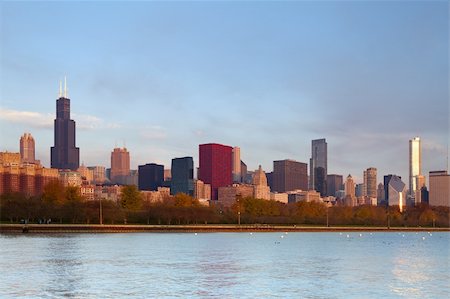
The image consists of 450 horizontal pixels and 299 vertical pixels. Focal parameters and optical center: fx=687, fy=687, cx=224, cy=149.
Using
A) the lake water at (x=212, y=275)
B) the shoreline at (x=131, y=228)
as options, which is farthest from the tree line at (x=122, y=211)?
the lake water at (x=212, y=275)

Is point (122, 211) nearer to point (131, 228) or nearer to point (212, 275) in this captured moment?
point (131, 228)

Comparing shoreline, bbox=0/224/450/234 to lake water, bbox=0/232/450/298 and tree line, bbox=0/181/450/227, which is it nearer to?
tree line, bbox=0/181/450/227

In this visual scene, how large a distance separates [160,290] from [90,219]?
345ft

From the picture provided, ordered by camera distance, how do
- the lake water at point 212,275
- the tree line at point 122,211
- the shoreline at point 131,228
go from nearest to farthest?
the lake water at point 212,275 → the shoreline at point 131,228 → the tree line at point 122,211

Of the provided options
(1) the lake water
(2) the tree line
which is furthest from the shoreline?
(1) the lake water

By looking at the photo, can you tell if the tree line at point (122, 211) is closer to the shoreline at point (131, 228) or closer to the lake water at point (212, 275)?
the shoreline at point (131, 228)

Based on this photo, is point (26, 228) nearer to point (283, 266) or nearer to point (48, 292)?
point (283, 266)

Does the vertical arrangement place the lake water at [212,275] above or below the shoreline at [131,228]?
above

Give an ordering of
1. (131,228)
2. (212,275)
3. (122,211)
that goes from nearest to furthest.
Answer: (212,275) < (131,228) < (122,211)

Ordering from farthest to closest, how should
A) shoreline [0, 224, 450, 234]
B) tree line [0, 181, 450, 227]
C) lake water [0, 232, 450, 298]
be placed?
tree line [0, 181, 450, 227] < shoreline [0, 224, 450, 234] < lake water [0, 232, 450, 298]

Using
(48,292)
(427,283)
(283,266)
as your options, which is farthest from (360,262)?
(48,292)

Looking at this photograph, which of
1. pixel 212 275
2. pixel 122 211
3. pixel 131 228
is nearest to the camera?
pixel 212 275

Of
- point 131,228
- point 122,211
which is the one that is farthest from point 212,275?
point 122,211

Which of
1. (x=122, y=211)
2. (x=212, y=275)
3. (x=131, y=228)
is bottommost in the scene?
(x=131, y=228)
